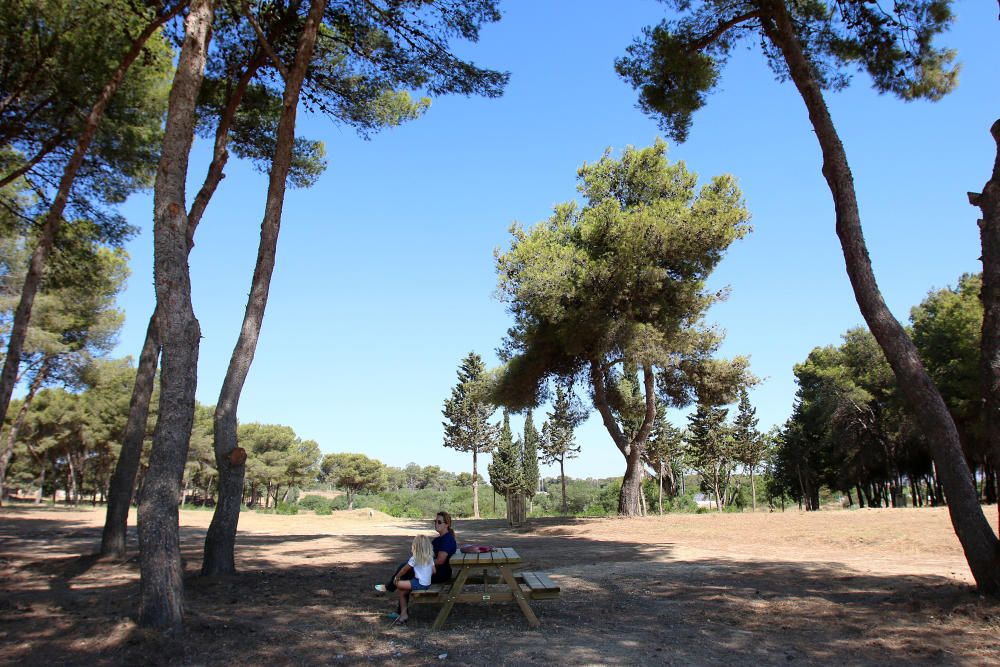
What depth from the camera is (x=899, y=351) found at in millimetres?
5852

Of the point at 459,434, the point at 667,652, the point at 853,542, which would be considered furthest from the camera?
the point at 459,434

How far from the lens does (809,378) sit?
40.8 m

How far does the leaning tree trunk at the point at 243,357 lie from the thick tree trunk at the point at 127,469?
173 centimetres

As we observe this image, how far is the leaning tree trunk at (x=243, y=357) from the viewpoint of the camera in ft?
22.9

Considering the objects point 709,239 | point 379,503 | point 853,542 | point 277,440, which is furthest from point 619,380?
point 277,440

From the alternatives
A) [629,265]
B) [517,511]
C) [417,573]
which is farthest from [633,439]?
[417,573]

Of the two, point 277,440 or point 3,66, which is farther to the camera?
point 277,440

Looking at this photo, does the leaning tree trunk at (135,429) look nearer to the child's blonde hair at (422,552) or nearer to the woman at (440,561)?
the woman at (440,561)

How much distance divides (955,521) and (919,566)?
8.43ft

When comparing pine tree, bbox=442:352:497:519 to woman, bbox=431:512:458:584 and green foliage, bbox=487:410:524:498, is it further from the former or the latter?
woman, bbox=431:512:458:584

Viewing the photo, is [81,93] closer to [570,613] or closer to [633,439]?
[570,613]

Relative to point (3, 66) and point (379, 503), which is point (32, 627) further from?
point (379, 503)

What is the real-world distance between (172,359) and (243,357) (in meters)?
2.40

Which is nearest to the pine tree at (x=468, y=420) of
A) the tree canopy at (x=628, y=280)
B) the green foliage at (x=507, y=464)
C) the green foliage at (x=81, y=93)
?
the green foliage at (x=507, y=464)
